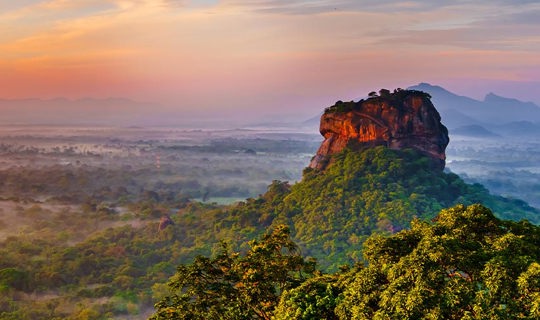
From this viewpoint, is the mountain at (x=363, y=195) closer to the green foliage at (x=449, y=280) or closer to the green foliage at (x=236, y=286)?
the green foliage at (x=236, y=286)

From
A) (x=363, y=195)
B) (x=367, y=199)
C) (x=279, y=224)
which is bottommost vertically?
(x=367, y=199)

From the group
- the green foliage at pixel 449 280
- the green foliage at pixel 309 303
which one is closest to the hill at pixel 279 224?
the green foliage at pixel 309 303

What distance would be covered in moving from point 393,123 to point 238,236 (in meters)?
28.1

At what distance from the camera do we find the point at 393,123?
80.3 meters

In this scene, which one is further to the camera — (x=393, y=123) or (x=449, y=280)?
(x=393, y=123)

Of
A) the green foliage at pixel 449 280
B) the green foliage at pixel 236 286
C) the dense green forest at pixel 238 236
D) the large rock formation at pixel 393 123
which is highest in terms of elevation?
the large rock formation at pixel 393 123

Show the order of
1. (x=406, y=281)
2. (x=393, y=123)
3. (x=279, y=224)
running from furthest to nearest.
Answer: (x=393, y=123) < (x=279, y=224) < (x=406, y=281)

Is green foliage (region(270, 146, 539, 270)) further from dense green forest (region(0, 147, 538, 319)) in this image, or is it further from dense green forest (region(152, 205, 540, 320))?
dense green forest (region(152, 205, 540, 320))

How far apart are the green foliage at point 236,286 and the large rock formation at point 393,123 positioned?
6181 centimetres

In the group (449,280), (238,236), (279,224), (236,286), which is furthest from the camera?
(238,236)

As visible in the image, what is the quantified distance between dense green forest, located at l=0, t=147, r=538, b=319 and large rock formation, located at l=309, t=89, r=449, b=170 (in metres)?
1.86

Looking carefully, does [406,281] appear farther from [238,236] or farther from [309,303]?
[238,236]

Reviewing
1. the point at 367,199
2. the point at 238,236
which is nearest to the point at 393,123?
the point at 367,199

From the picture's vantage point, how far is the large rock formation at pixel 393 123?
80250 mm
